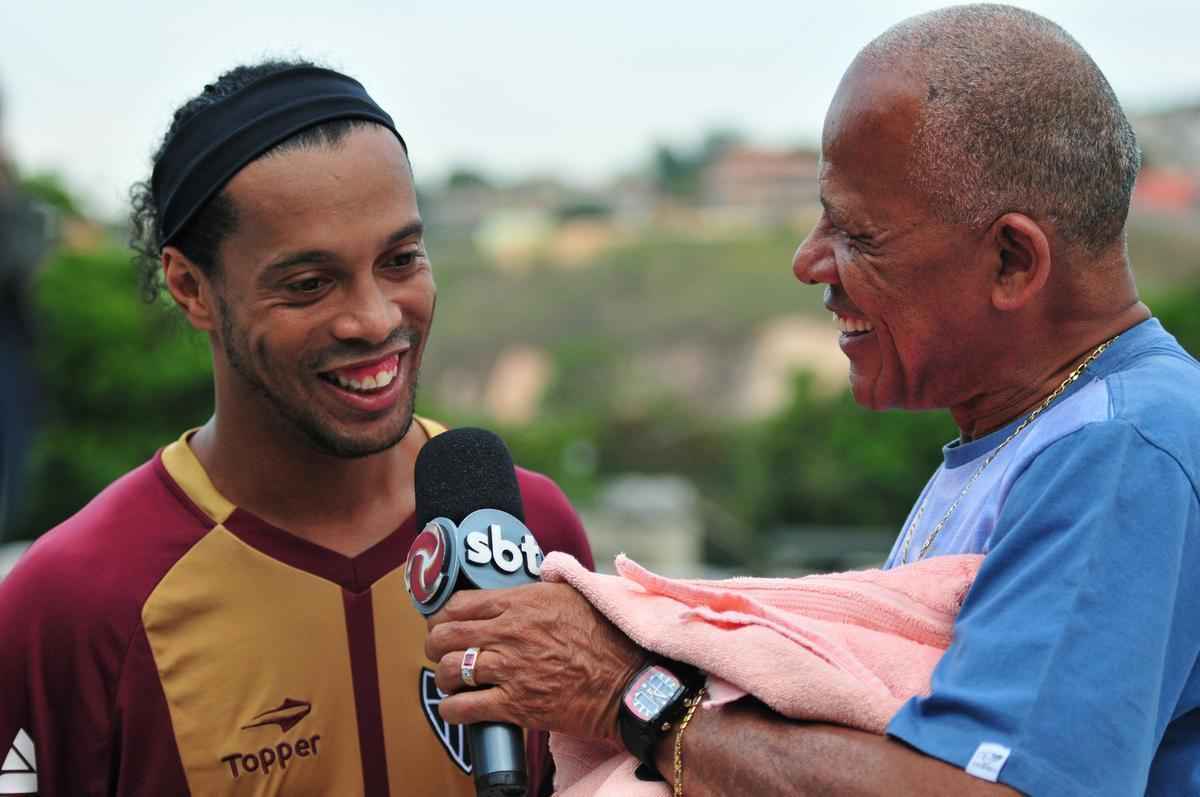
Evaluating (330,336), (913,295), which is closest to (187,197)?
(330,336)

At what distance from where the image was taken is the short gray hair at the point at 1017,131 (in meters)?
2.31

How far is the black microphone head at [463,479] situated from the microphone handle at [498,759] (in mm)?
377

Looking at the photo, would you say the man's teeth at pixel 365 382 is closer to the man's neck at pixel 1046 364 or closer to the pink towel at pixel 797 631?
the pink towel at pixel 797 631

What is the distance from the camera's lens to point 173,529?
117 inches

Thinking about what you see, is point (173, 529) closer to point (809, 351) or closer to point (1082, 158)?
point (1082, 158)

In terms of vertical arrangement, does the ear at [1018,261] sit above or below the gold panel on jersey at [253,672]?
above

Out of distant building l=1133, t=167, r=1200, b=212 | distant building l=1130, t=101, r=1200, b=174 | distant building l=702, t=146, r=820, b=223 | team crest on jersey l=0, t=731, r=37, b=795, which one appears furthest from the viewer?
distant building l=702, t=146, r=820, b=223

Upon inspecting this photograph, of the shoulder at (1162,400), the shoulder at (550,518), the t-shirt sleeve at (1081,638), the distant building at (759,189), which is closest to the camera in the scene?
the t-shirt sleeve at (1081,638)

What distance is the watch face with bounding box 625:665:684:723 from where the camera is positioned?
7.30ft

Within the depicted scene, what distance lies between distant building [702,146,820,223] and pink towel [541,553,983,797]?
9534 centimetres

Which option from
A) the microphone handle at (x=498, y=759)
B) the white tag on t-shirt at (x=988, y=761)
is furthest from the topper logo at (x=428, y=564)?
the white tag on t-shirt at (x=988, y=761)

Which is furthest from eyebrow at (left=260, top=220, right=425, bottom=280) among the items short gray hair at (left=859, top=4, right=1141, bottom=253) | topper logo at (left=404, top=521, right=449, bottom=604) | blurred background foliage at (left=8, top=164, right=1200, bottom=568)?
blurred background foliage at (left=8, top=164, right=1200, bottom=568)

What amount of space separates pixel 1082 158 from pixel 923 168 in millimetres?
254

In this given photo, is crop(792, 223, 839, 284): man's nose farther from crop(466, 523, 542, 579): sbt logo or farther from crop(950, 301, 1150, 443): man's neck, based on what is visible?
crop(466, 523, 542, 579): sbt logo
